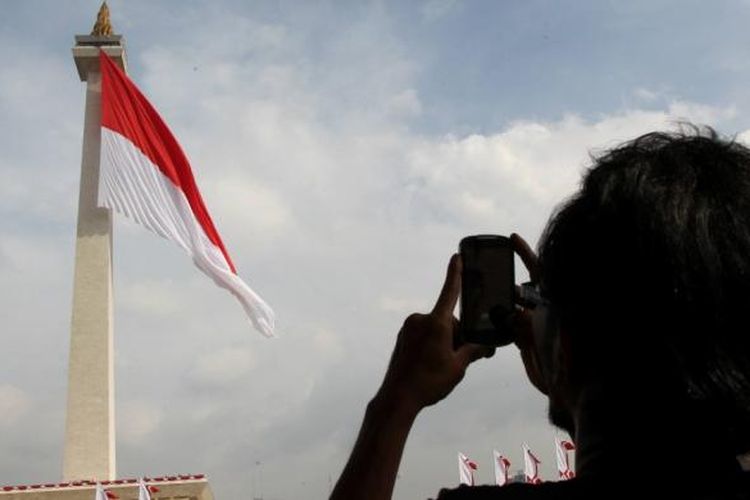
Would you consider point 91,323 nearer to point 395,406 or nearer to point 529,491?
point 395,406

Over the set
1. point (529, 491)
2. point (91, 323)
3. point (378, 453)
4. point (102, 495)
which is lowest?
point (529, 491)

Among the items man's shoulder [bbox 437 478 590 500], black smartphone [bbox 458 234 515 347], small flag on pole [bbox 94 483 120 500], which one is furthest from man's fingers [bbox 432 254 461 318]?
small flag on pole [bbox 94 483 120 500]

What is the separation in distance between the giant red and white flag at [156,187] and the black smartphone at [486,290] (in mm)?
19873

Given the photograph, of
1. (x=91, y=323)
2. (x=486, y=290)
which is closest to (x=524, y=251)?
→ (x=486, y=290)

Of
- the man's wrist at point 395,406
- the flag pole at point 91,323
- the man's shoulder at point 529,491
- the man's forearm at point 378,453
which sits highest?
the flag pole at point 91,323

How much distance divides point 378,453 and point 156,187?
22372 mm

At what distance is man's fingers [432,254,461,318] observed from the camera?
66.6 inches

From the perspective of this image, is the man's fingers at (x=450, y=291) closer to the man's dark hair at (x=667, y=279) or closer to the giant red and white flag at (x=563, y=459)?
the man's dark hair at (x=667, y=279)

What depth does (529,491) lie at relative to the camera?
1.34 meters

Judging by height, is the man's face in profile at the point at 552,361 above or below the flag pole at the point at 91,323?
below

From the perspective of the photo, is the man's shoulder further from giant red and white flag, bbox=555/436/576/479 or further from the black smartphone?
giant red and white flag, bbox=555/436/576/479

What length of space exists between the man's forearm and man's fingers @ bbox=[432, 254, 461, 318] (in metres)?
0.16

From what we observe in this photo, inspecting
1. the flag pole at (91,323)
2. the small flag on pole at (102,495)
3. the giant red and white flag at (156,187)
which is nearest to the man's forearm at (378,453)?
the small flag on pole at (102,495)

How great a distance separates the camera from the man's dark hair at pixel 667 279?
1402 millimetres
